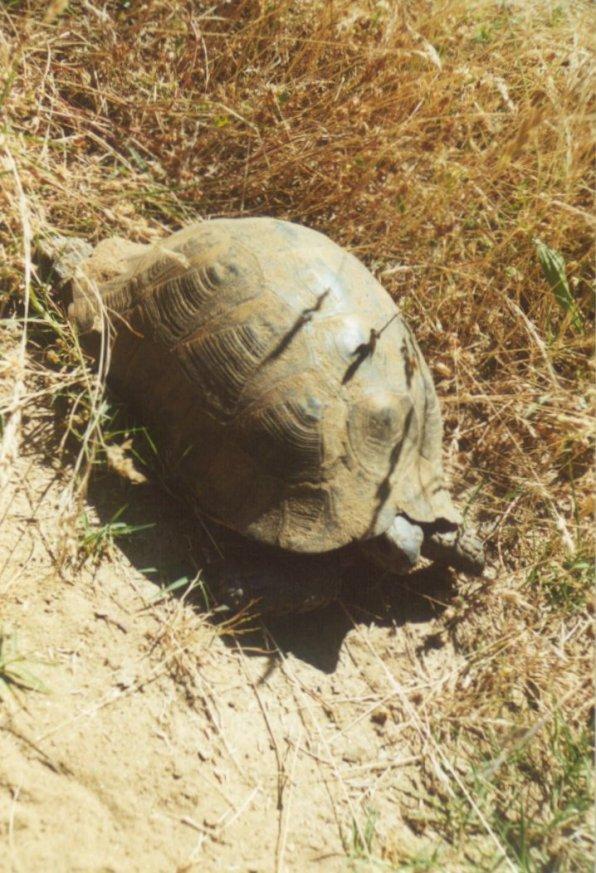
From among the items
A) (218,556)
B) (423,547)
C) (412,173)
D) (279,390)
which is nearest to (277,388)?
(279,390)

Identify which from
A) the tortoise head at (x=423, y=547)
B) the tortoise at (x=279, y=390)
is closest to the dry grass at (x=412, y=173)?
the tortoise head at (x=423, y=547)

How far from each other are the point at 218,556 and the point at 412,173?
1986 millimetres

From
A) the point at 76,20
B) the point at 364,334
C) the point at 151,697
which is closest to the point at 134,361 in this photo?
the point at 364,334

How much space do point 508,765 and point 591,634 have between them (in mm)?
781

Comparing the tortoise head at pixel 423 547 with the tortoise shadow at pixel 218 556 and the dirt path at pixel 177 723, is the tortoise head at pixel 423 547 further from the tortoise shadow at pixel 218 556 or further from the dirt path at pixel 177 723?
the dirt path at pixel 177 723

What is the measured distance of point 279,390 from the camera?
2.79m

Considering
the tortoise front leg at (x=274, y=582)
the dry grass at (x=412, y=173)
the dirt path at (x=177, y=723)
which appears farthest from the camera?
the dry grass at (x=412, y=173)

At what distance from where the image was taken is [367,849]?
8.30 feet

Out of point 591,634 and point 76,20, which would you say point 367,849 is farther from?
point 76,20

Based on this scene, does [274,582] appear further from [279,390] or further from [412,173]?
[412,173]

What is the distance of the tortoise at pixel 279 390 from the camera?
281cm

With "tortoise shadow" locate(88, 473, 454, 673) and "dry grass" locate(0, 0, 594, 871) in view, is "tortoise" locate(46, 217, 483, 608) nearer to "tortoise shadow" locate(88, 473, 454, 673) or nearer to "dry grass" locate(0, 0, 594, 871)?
"tortoise shadow" locate(88, 473, 454, 673)

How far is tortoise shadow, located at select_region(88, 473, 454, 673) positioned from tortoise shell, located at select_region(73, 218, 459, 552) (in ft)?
0.50

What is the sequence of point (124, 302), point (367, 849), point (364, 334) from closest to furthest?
1. point (367, 849)
2. point (364, 334)
3. point (124, 302)
